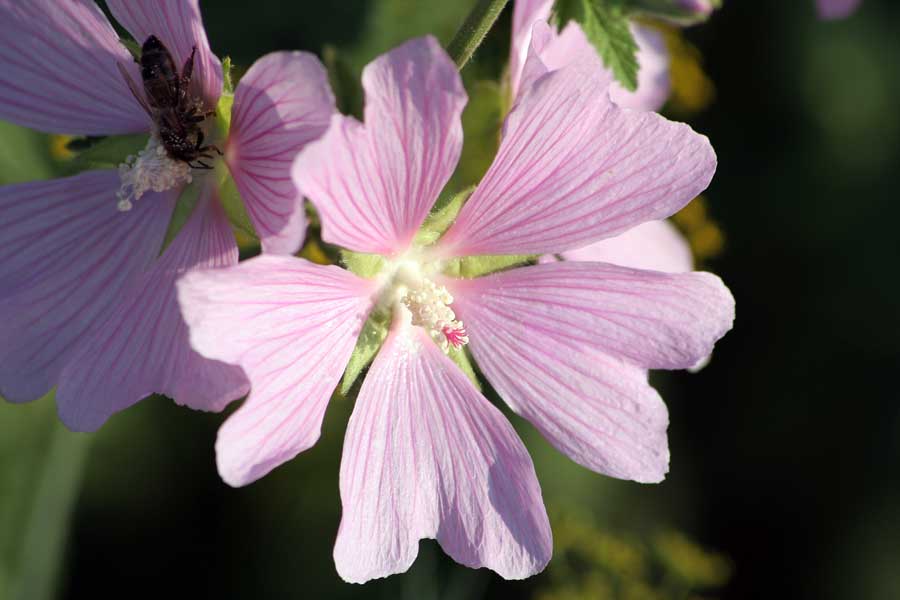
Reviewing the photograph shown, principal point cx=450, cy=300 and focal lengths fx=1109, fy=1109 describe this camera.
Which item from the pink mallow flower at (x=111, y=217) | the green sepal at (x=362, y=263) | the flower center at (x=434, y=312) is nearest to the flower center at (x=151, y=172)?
the pink mallow flower at (x=111, y=217)

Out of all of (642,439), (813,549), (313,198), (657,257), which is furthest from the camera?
(813,549)

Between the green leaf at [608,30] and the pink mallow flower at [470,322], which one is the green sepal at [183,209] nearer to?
the pink mallow flower at [470,322]

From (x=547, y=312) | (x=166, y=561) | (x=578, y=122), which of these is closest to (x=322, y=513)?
(x=166, y=561)

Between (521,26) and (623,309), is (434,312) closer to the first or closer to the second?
(623,309)

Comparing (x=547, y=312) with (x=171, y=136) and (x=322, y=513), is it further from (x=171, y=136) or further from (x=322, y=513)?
(x=322, y=513)

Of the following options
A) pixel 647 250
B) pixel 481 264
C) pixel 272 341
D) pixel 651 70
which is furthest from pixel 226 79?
pixel 651 70

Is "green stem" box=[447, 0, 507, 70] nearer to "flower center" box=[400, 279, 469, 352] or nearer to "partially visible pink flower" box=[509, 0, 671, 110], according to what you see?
"partially visible pink flower" box=[509, 0, 671, 110]
